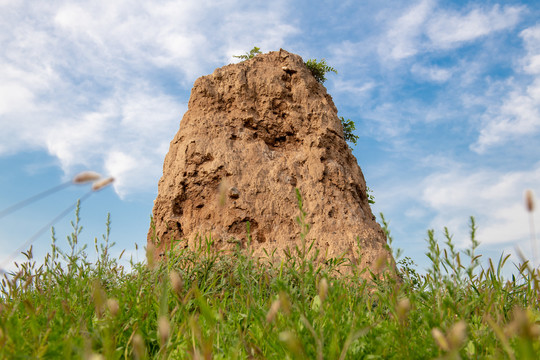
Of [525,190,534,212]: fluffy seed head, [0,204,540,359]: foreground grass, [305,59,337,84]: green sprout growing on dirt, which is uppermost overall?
[305,59,337,84]: green sprout growing on dirt

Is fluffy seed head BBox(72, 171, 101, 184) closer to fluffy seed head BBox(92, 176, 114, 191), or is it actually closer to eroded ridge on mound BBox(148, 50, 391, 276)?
fluffy seed head BBox(92, 176, 114, 191)

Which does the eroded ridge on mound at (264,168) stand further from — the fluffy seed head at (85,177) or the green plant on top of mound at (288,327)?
the fluffy seed head at (85,177)

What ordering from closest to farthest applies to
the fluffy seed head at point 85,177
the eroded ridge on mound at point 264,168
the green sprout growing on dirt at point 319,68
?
the fluffy seed head at point 85,177 → the eroded ridge on mound at point 264,168 → the green sprout growing on dirt at point 319,68

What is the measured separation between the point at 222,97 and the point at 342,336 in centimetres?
614

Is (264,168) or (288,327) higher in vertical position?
(264,168)

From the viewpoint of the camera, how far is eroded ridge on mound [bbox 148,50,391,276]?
6617 millimetres

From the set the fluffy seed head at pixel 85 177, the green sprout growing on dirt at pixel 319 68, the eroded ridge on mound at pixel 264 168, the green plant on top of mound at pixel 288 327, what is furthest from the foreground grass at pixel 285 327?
the green sprout growing on dirt at pixel 319 68

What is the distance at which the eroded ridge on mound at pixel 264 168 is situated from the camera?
21.7 ft

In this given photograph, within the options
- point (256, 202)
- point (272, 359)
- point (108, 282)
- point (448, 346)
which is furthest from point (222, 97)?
point (448, 346)

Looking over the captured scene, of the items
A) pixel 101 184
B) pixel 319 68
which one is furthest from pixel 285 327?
pixel 319 68

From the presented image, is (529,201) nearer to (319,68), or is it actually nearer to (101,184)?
(101,184)

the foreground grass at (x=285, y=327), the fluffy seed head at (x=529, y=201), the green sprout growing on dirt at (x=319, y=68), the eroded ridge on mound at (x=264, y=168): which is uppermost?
the green sprout growing on dirt at (x=319, y=68)

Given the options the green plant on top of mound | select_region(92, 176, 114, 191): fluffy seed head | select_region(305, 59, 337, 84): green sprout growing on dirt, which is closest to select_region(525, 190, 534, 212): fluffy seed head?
the green plant on top of mound

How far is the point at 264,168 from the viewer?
7.06 meters
